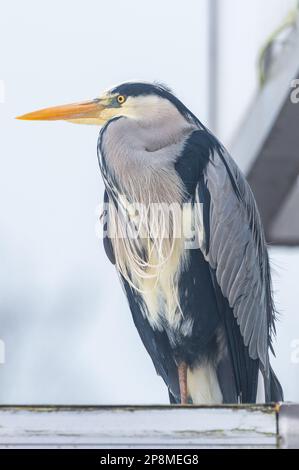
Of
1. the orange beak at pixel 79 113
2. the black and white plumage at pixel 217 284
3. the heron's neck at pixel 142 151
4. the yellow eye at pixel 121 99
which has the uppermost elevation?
the yellow eye at pixel 121 99

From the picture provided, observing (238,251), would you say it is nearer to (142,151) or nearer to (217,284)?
(217,284)

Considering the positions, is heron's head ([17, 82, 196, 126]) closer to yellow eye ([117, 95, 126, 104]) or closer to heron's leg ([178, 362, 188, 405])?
yellow eye ([117, 95, 126, 104])

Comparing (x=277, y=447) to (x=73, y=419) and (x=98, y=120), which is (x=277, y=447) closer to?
(x=73, y=419)

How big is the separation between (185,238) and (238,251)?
9cm

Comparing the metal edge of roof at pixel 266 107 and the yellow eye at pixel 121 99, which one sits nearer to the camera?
the yellow eye at pixel 121 99

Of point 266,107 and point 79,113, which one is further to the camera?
point 266,107

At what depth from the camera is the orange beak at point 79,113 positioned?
1881mm

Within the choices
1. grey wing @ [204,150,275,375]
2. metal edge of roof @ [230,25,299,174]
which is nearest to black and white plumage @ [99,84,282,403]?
grey wing @ [204,150,275,375]

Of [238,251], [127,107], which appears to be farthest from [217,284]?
[127,107]

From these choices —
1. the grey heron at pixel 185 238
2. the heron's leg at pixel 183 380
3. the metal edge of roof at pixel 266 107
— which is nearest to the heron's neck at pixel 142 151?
the grey heron at pixel 185 238

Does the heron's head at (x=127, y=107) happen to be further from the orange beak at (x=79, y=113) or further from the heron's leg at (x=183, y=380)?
the heron's leg at (x=183, y=380)

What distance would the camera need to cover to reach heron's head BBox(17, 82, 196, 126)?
186cm

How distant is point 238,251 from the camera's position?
1869 mm

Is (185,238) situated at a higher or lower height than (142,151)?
lower
